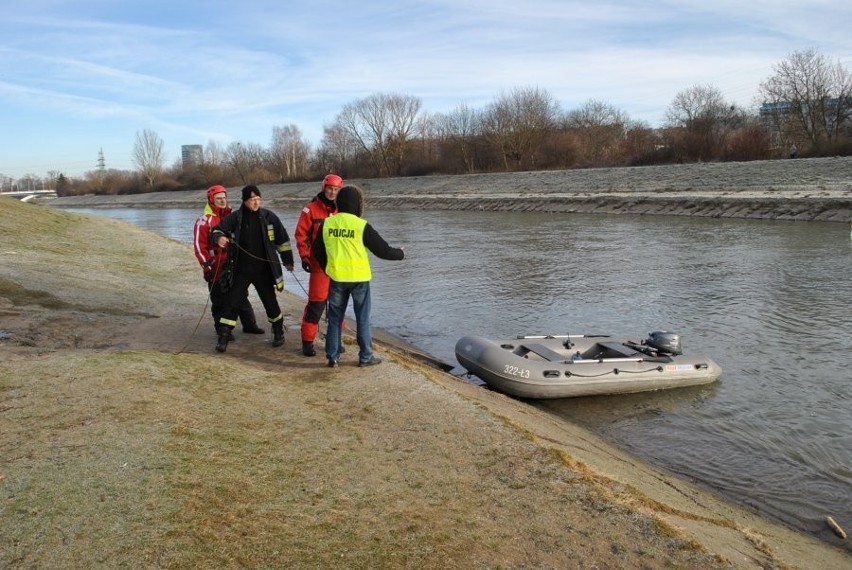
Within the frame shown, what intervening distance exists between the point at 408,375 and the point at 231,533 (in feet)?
10.1

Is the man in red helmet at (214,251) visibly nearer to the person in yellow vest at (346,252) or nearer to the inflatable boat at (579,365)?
the person in yellow vest at (346,252)

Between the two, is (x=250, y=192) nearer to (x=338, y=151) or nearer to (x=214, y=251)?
(x=214, y=251)

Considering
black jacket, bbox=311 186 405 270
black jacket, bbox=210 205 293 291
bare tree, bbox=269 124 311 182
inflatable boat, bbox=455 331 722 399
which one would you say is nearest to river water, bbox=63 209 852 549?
inflatable boat, bbox=455 331 722 399

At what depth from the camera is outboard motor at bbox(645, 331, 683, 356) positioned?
834 centimetres

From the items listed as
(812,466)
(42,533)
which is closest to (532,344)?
(812,466)

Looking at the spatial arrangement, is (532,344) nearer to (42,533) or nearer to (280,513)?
(280,513)

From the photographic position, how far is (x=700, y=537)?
369 cm

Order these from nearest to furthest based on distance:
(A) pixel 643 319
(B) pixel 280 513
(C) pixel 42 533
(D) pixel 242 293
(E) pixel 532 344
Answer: (C) pixel 42 533, (B) pixel 280 513, (D) pixel 242 293, (E) pixel 532 344, (A) pixel 643 319

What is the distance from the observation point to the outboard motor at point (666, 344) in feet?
27.3

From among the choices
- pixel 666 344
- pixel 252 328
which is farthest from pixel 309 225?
pixel 666 344

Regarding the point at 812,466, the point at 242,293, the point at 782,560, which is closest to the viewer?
the point at 782,560

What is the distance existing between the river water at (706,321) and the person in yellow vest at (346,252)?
2.83m

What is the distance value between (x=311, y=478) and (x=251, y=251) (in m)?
3.48

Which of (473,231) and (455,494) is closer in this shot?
(455,494)
